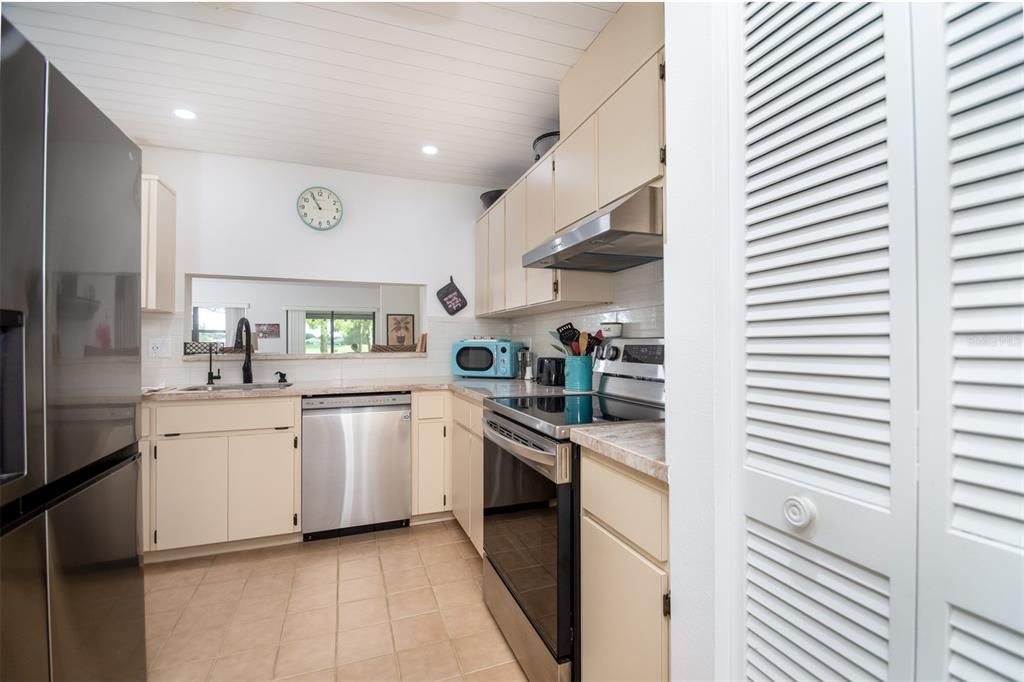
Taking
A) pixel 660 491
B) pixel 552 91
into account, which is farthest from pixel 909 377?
pixel 552 91

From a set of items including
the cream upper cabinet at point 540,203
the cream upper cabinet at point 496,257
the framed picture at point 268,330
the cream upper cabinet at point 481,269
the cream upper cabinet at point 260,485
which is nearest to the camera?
the cream upper cabinet at point 540,203

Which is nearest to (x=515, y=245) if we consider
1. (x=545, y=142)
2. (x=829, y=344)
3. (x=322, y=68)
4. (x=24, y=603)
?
(x=545, y=142)

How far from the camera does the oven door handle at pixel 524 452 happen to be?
132 cm

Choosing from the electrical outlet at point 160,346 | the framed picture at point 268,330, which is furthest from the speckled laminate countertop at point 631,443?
the framed picture at point 268,330

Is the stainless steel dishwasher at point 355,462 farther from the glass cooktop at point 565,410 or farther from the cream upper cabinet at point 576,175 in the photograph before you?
the cream upper cabinet at point 576,175

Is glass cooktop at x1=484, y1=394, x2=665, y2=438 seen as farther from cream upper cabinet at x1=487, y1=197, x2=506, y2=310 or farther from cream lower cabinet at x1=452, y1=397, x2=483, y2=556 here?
cream upper cabinet at x1=487, y1=197, x2=506, y2=310

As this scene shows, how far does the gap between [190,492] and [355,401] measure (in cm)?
96

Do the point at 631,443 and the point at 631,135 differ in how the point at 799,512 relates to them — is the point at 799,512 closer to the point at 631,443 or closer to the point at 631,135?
the point at 631,443

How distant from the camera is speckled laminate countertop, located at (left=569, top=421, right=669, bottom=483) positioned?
94 centimetres

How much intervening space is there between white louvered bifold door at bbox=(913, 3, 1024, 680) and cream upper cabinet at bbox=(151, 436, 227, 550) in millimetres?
2868

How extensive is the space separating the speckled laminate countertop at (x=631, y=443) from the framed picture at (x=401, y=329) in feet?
8.35

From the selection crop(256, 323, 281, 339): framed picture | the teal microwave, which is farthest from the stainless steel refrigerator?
crop(256, 323, 281, 339): framed picture

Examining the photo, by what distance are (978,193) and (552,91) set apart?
213cm

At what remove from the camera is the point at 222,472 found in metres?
2.44
